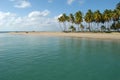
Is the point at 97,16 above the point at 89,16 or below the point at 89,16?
below

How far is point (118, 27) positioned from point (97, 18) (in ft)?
42.4

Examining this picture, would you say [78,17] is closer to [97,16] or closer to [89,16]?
[89,16]

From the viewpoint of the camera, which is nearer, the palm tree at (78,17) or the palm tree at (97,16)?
the palm tree at (97,16)

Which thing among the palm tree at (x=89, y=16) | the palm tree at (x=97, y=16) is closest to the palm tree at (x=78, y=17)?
the palm tree at (x=89, y=16)

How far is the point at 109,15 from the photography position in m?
84.5

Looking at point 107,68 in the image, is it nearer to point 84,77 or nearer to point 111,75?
point 111,75

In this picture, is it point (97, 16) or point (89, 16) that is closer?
point (97, 16)

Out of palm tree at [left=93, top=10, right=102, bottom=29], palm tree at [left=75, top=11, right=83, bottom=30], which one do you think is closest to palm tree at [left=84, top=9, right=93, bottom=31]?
palm tree at [left=93, top=10, right=102, bottom=29]

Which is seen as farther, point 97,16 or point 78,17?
point 78,17

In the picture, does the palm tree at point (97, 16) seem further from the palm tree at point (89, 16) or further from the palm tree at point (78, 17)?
the palm tree at point (78, 17)

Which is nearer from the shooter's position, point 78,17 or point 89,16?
point 89,16

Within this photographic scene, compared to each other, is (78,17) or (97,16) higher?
(78,17)

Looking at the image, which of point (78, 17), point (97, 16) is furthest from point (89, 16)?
point (78, 17)

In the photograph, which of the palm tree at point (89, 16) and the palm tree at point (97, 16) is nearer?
the palm tree at point (97, 16)
